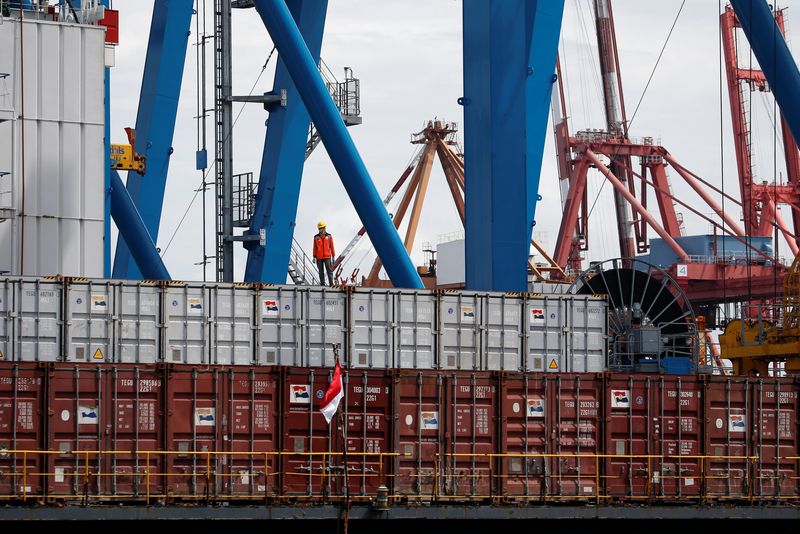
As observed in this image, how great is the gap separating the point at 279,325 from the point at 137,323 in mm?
2641

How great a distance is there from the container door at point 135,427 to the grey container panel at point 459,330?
568 cm

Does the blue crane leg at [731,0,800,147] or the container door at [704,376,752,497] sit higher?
the blue crane leg at [731,0,800,147]

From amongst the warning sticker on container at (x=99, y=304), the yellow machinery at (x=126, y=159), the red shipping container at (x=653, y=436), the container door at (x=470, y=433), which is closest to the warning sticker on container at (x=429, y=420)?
the container door at (x=470, y=433)

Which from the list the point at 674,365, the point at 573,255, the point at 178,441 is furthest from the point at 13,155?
the point at 573,255

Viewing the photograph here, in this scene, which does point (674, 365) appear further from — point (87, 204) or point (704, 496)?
point (87, 204)

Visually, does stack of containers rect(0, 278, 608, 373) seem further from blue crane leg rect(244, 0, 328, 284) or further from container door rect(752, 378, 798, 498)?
blue crane leg rect(244, 0, 328, 284)

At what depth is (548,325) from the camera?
2788 cm

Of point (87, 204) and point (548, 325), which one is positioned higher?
point (87, 204)

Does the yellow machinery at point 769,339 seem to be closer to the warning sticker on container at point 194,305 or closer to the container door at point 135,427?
the warning sticker on container at point 194,305

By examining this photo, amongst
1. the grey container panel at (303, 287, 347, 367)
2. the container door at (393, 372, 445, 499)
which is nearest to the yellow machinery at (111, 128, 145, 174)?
the grey container panel at (303, 287, 347, 367)

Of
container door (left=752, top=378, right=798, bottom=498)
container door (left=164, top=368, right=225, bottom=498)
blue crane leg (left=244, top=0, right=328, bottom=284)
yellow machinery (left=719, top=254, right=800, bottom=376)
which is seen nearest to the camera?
container door (left=164, top=368, right=225, bottom=498)

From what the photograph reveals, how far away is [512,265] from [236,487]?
351 inches

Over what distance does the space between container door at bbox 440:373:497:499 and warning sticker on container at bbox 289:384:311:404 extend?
99.3 inches

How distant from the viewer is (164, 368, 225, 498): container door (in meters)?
24.0
